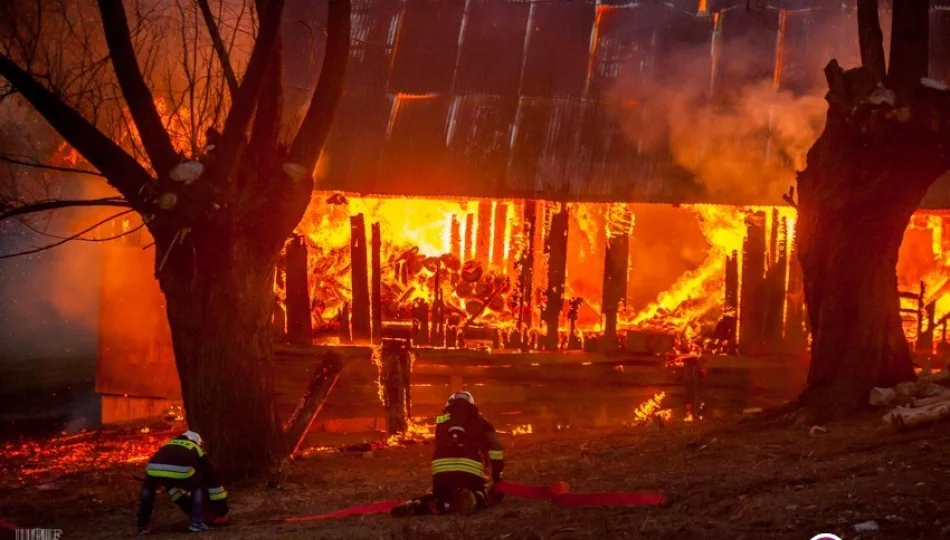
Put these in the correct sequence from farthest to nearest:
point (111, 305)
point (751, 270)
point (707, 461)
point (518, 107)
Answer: point (111, 305), point (518, 107), point (751, 270), point (707, 461)

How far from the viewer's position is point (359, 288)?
1780 centimetres

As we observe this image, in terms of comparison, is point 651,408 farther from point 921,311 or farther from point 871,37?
point 871,37

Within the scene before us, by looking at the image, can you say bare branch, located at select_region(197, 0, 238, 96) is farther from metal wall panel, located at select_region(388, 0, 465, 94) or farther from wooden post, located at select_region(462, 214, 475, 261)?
wooden post, located at select_region(462, 214, 475, 261)

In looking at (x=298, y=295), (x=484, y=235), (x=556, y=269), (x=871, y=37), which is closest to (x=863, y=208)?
(x=871, y=37)

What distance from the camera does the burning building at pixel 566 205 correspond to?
672 inches

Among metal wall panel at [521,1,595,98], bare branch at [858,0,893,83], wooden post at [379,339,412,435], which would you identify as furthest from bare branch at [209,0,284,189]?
bare branch at [858,0,893,83]

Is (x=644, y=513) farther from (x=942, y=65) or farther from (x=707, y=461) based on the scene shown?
(x=942, y=65)

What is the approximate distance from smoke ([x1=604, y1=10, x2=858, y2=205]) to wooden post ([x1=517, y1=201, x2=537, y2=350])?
2.13m

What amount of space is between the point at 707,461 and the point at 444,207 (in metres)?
8.62

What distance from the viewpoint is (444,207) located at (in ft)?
60.6

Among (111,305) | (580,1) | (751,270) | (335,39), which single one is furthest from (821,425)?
(111,305)

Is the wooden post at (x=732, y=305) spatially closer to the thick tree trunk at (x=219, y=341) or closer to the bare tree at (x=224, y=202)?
the bare tree at (x=224, y=202)

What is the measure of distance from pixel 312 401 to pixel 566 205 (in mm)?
5509

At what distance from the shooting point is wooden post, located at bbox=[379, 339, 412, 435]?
1634cm
